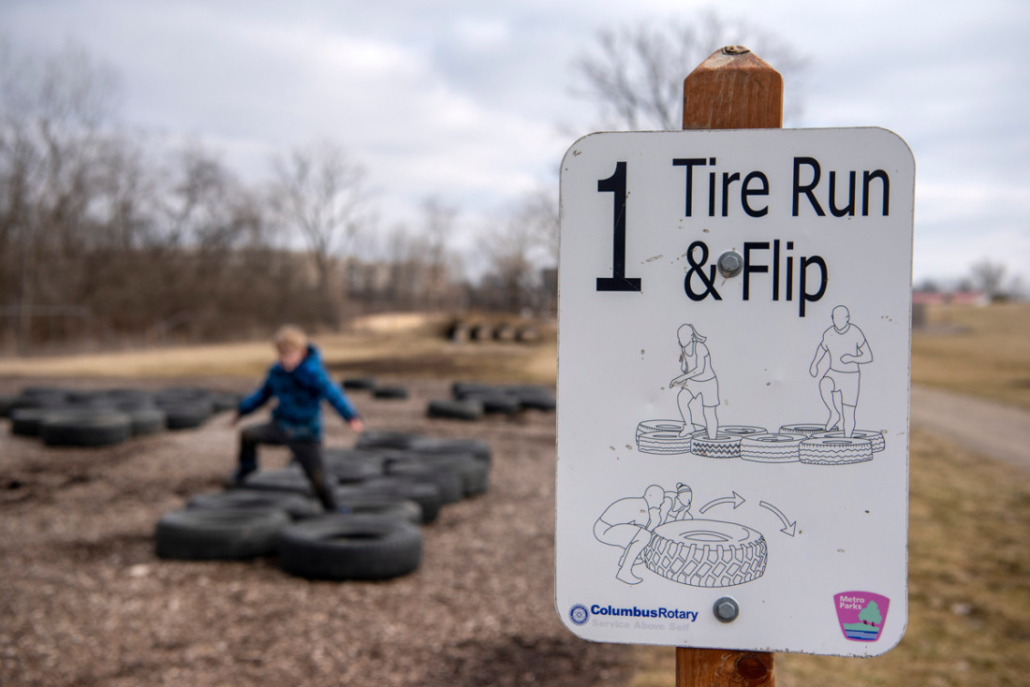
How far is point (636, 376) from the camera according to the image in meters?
1.53

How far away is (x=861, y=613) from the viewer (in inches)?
57.7

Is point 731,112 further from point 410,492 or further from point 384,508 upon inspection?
point 410,492

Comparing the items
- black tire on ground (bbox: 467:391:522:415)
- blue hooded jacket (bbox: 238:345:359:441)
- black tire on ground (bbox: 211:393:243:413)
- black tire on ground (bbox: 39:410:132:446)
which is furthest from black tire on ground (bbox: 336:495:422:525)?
black tire on ground (bbox: 467:391:522:415)

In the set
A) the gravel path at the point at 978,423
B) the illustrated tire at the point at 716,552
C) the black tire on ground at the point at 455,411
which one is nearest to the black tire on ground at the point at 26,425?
the black tire on ground at the point at 455,411

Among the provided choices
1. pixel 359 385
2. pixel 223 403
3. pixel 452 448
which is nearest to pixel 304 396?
pixel 452 448

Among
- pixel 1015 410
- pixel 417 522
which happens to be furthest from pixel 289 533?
pixel 1015 410

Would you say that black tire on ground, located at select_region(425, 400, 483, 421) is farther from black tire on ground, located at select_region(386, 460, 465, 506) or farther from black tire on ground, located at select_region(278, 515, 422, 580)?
→ black tire on ground, located at select_region(278, 515, 422, 580)

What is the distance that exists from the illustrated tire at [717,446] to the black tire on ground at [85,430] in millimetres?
10256

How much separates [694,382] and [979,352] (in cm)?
4628

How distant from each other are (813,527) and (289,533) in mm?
5173

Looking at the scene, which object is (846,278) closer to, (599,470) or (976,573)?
(599,470)

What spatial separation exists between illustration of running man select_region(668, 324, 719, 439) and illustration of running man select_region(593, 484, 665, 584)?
14 cm

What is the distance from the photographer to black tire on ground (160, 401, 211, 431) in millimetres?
11898

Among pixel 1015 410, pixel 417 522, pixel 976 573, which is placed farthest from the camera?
pixel 1015 410
